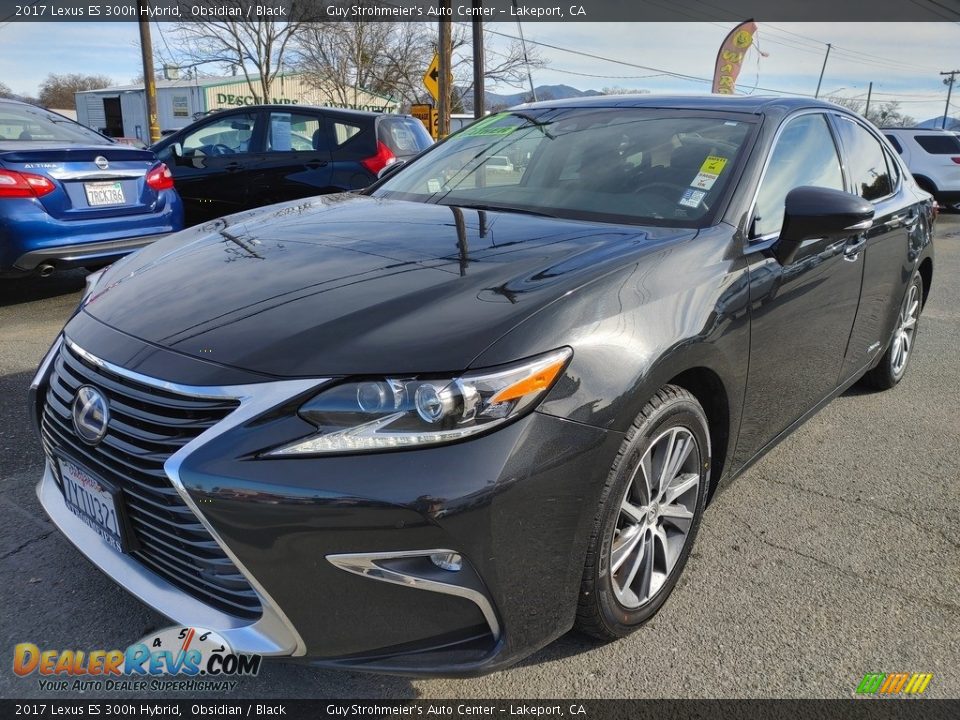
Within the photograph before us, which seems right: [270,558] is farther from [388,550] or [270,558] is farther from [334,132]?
[334,132]

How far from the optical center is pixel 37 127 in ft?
19.4

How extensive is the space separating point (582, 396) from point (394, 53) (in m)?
43.0

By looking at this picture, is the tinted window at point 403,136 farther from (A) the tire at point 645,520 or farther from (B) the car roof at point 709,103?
(A) the tire at point 645,520

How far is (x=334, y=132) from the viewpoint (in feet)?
25.2

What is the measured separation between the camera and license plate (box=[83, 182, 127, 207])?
18.1 ft

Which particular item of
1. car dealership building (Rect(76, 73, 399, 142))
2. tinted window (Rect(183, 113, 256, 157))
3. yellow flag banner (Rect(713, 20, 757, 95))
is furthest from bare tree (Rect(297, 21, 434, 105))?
tinted window (Rect(183, 113, 256, 157))

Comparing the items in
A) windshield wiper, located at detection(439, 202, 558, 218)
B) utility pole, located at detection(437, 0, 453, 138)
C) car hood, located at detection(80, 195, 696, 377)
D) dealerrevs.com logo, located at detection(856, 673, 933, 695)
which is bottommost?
dealerrevs.com logo, located at detection(856, 673, 933, 695)

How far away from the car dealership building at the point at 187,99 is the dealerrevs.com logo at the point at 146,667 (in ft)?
120

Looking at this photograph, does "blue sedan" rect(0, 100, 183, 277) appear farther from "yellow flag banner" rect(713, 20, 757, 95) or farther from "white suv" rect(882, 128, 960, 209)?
"yellow flag banner" rect(713, 20, 757, 95)

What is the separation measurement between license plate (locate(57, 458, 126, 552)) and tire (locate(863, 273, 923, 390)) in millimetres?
4019

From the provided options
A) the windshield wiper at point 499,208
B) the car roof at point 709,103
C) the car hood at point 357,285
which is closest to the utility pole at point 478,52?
the car roof at point 709,103

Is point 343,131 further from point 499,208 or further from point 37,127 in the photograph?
point 499,208

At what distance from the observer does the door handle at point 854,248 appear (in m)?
3.16

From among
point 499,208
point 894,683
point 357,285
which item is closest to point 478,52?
point 499,208
